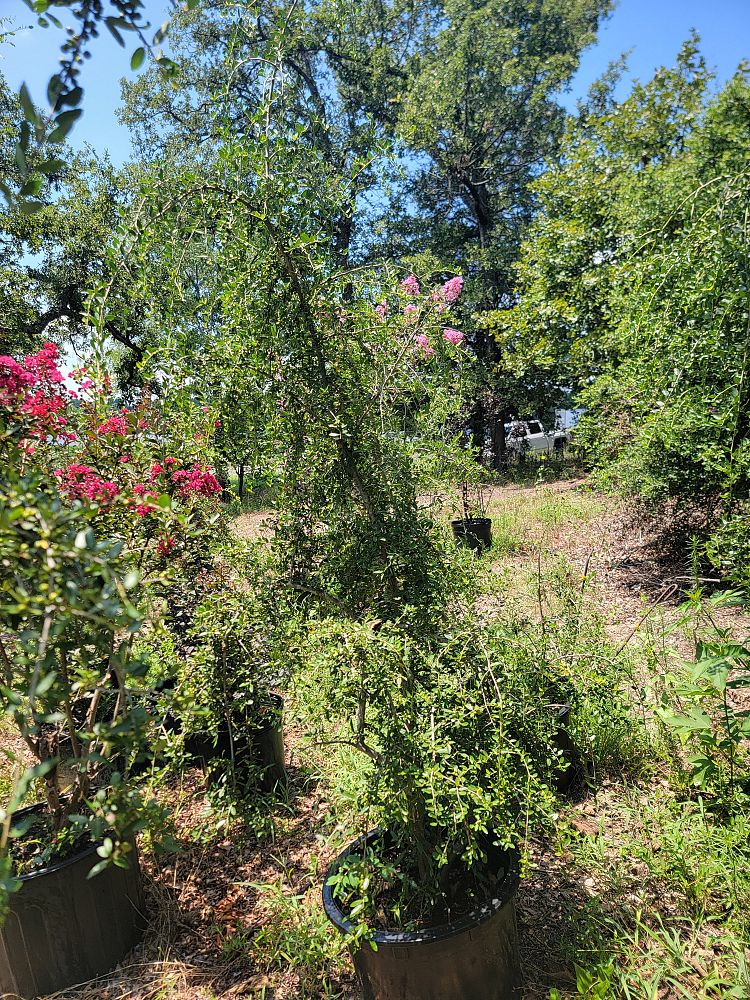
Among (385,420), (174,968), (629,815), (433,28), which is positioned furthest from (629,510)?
(433,28)

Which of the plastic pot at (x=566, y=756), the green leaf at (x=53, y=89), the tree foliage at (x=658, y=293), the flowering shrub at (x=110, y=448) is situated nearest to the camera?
the green leaf at (x=53, y=89)

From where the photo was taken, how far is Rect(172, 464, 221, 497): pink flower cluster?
9.52ft

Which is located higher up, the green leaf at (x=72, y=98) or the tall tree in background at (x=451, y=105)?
the tall tree in background at (x=451, y=105)

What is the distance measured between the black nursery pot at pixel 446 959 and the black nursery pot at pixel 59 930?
3.19 ft

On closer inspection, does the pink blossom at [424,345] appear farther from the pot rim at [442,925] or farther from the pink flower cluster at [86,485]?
the pot rim at [442,925]

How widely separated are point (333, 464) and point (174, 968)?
1882 millimetres

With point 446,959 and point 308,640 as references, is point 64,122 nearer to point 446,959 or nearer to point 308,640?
point 308,640

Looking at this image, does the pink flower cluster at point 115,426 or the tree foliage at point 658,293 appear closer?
the pink flower cluster at point 115,426

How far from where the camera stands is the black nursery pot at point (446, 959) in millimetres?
1710

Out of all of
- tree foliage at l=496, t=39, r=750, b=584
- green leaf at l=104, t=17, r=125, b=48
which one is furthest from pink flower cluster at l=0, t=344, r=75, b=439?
tree foliage at l=496, t=39, r=750, b=584

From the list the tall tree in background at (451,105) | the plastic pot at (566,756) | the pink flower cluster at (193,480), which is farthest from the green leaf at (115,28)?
the tall tree in background at (451,105)

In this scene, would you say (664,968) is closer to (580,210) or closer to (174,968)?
(174,968)

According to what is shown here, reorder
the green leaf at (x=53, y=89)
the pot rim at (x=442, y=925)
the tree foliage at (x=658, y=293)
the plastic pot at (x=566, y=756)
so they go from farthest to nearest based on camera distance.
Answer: the tree foliage at (x=658, y=293) → the plastic pot at (x=566, y=756) → the pot rim at (x=442, y=925) → the green leaf at (x=53, y=89)

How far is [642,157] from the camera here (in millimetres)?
8820
